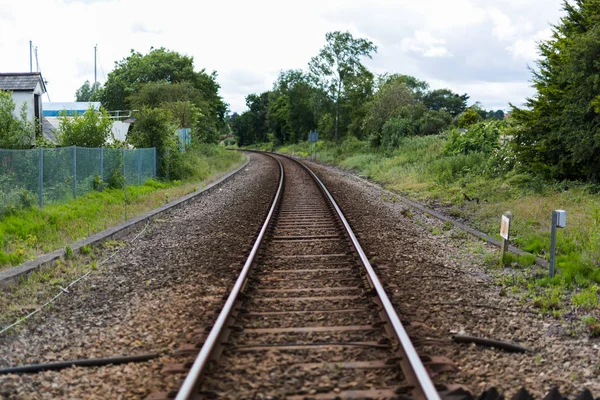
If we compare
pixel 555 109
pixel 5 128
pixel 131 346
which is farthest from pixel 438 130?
pixel 131 346

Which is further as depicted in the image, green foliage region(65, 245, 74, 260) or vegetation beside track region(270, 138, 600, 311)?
green foliage region(65, 245, 74, 260)

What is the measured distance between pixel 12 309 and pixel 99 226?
17.9 feet

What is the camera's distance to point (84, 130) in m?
18.2

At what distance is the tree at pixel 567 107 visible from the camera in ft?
44.4

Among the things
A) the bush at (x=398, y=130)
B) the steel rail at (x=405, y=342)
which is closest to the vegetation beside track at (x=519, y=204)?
the steel rail at (x=405, y=342)

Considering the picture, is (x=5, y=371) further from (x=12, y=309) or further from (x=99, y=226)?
(x=99, y=226)

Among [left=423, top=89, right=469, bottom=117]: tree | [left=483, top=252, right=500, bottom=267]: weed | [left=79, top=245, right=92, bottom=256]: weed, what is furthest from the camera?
[left=423, top=89, right=469, bottom=117]: tree

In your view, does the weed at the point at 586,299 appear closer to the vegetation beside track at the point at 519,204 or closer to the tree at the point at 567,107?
the vegetation beside track at the point at 519,204

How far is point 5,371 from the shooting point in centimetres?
470

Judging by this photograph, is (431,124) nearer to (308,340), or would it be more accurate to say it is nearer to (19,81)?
(19,81)

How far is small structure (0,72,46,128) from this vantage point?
95.0 feet

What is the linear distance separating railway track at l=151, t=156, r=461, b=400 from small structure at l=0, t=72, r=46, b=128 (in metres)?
25.1

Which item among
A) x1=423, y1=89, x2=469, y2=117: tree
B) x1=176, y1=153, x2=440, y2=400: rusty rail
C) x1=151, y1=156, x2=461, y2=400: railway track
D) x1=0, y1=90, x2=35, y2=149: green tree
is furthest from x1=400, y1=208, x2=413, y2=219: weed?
x1=423, y1=89, x2=469, y2=117: tree

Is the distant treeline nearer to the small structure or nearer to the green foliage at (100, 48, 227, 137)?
the green foliage at (100, 48, 227, 137)
